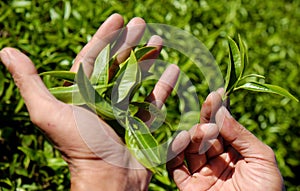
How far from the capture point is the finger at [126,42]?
1.69 metres

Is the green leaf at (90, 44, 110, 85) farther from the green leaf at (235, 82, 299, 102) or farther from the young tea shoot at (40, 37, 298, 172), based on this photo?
the green leaf at (235, 82, 299, 102)

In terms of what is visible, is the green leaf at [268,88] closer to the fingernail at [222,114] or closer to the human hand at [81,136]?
the fingernail at [222,114]

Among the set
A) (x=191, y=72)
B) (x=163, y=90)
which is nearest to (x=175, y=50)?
(x=191, y=72)

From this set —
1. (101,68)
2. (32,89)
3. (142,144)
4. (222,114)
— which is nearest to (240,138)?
(222,114)

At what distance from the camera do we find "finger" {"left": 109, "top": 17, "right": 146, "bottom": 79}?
169 centimetres

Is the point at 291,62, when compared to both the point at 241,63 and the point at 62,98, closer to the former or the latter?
the point at 241,63

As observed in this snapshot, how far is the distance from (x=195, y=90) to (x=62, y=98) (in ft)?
2.84

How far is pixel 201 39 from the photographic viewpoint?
2.51m

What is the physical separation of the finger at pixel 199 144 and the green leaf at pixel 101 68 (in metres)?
0.33

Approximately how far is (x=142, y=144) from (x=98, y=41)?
1.45ft

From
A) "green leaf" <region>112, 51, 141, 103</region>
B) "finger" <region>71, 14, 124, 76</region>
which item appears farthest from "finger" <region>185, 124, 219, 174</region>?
"finger" <region>71, 14, 124, 76</region>

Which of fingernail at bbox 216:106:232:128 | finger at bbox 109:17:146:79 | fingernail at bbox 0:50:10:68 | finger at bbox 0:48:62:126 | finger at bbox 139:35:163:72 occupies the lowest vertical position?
fingernail at bbox 216:106:232:128

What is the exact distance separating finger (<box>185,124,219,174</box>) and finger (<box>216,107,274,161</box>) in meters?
0.03

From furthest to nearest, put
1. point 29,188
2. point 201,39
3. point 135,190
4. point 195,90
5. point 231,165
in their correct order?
1. point 201,39
2. point 195,90
3. point 29,188
4. point 231,165
5. point 135,190
